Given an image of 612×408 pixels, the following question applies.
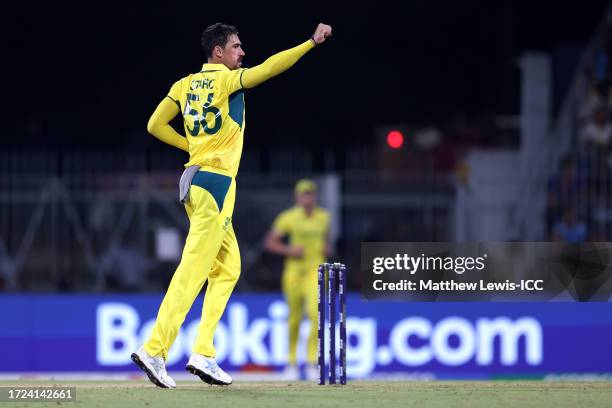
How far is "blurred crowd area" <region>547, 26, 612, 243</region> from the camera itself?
57.3ft

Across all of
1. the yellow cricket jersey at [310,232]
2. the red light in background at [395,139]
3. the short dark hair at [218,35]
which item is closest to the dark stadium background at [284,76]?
the red light in background at [395,139]

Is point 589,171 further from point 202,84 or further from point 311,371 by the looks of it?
point 202,84

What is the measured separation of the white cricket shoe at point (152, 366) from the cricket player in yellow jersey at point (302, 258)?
6049 millimetres

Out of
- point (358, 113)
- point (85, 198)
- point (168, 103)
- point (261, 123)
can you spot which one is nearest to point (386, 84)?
point (358, 113)

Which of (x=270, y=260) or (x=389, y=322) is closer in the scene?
(x=389, y=322)

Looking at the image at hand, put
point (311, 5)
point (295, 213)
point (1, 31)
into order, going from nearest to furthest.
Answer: point (295, 213) → point (311, 5) → point (1, 31)

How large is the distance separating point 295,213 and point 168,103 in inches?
268

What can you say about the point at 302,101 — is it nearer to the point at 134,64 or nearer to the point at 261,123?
the point at 261,123

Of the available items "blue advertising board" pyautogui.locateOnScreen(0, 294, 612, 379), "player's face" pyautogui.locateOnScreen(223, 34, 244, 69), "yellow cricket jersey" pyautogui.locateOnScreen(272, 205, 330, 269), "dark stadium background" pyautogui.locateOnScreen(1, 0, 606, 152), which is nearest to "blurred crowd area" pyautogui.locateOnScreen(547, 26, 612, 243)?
"blue advertising board" pyautogui.locateOnScreen(0, 294, 612, 379)

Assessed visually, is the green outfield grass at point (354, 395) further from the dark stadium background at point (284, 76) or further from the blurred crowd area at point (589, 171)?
the dark stadium background at point (284, 76)

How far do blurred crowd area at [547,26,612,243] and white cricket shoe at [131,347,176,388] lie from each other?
9520 mm

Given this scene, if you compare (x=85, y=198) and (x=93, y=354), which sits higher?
(x=85, y=198)

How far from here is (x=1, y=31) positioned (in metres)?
26.5

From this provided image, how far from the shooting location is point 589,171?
18078mm
